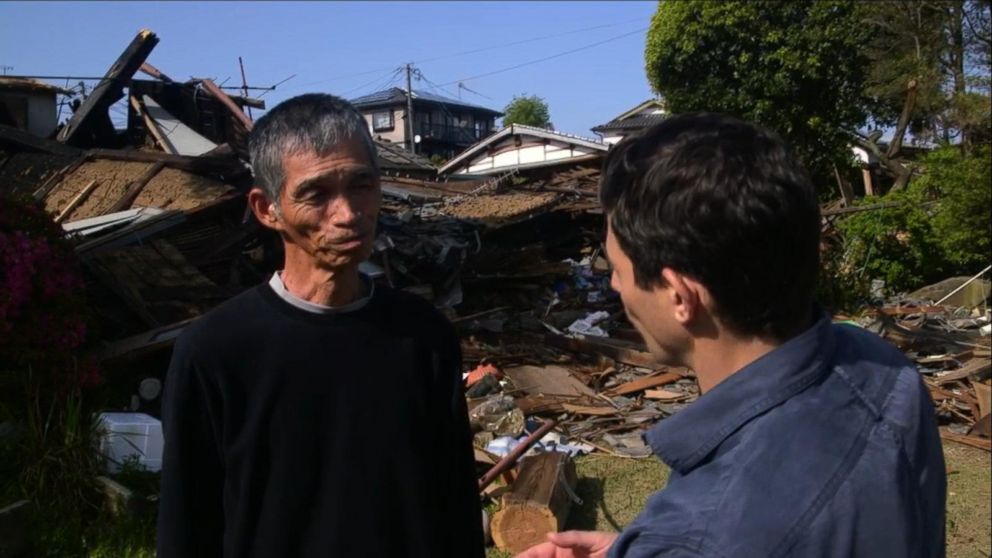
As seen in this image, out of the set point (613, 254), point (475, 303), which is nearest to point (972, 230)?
point (475, 303)

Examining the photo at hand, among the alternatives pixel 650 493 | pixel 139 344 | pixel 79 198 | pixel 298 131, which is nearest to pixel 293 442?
pixel 298 131

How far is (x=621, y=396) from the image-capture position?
8695mm

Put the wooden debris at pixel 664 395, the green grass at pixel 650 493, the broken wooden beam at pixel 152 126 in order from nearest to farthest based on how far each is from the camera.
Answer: the green grass at pixel 650 493, the wooden debris at pixel 664 395, the broken wooden beam at pixel 152 126

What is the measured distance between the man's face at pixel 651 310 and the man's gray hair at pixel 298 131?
1042 millimetres

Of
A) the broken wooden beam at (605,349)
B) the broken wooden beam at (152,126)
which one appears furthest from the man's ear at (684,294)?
the broken wooden beam at (152,126)

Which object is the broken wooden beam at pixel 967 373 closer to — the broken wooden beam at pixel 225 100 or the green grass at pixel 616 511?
the green grass at pixel 616 511

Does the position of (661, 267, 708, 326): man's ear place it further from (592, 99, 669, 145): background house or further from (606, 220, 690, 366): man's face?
(592, 99, 669, 145): background house

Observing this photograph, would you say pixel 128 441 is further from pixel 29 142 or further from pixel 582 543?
pixel 29 142

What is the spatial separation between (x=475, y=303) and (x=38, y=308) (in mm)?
6902

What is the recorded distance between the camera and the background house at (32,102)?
56.2 feet

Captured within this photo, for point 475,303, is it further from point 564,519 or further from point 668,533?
point 668,533

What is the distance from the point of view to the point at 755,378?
114cm

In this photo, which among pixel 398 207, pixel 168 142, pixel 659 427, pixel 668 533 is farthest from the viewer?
pixel 398 207

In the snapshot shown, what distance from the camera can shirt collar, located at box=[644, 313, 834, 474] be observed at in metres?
1.13
